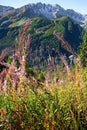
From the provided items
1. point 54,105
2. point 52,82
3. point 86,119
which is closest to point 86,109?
point 86,119

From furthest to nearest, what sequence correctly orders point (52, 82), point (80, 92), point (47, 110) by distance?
point (52, 82) < point (80, 92) < point (47, 110)

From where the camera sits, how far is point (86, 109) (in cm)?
376

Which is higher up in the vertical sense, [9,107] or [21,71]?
[21,71]

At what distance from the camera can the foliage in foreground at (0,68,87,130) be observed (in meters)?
3.55

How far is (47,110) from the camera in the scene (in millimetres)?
3514

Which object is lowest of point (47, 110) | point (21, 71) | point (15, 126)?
point (15, 126)

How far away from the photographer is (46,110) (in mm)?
3484

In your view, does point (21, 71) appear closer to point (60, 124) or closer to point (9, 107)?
point (9, 107)

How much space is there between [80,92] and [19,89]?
783 mm

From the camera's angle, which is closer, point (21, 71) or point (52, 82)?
point (21, 71)

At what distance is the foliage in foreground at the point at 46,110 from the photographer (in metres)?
3.55

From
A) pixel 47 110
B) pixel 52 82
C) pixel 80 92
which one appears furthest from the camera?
pixel 52 82

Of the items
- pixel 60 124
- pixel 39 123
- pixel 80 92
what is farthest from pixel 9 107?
pixel 80 92

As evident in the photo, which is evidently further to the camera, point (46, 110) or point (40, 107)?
point (40, 107)
